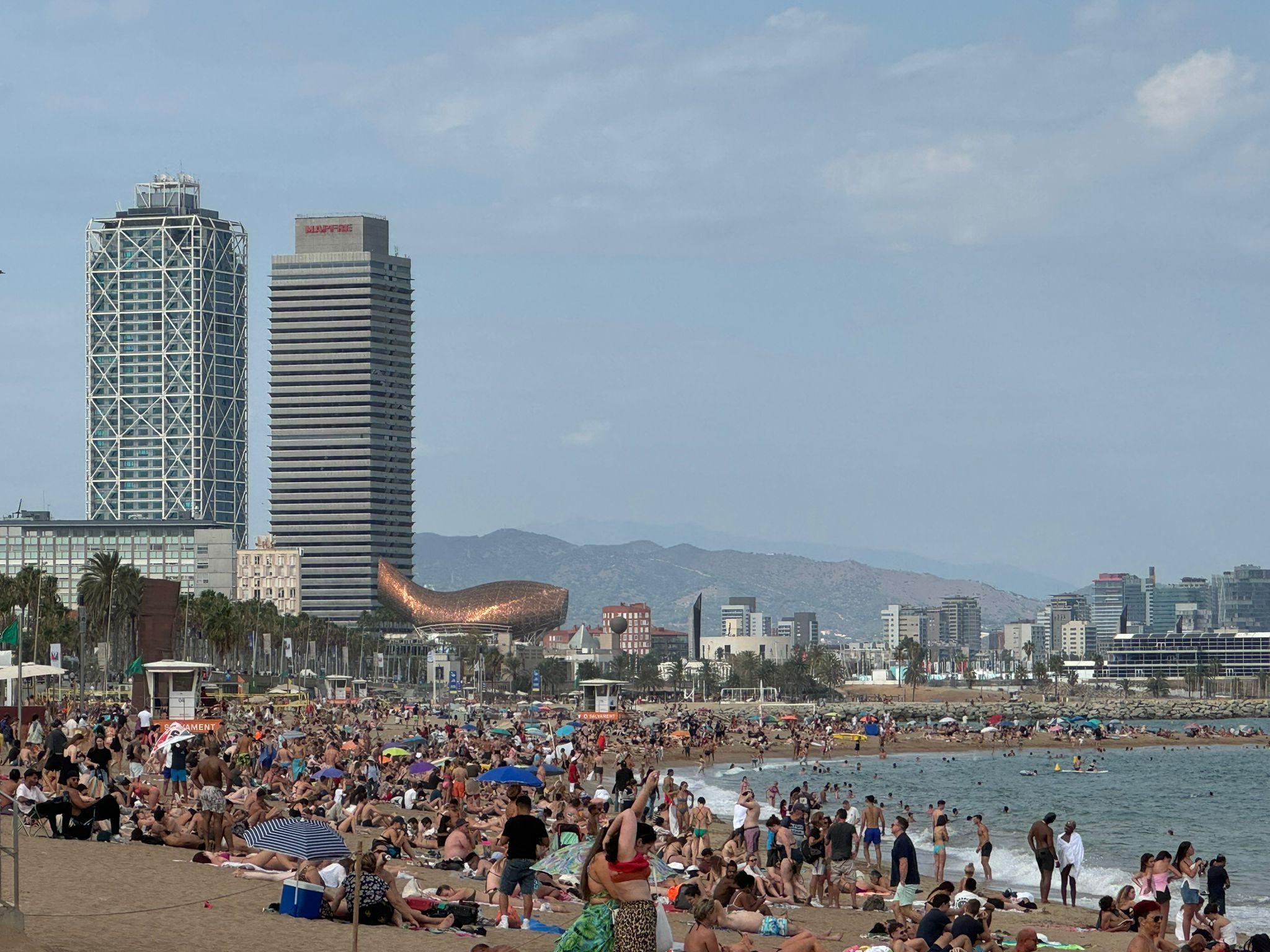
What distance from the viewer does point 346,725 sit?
69062 millimetres

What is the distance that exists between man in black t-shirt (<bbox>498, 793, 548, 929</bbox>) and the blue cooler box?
179 centimetres

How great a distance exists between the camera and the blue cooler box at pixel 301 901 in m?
15.3

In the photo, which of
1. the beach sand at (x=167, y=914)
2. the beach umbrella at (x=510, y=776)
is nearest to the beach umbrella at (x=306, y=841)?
the beach sand at (x=167, y=914)

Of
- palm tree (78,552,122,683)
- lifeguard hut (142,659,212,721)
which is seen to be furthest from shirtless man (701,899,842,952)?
palm tree (78,552,122,683)

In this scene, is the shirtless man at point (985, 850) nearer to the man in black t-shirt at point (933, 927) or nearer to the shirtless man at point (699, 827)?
the shirtless man at point (699, 827)

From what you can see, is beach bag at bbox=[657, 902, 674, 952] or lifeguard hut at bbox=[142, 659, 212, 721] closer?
Answer: beach bag at bbox=[657, 902, 674, 952]

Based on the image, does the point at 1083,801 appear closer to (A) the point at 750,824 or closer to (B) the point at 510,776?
(A) the point at 750,824

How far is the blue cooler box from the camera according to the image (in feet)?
50.2

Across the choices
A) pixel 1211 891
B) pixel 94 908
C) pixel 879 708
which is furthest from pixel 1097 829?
pixel 879 708

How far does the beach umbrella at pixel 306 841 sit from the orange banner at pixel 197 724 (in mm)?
20301

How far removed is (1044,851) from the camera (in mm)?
24984

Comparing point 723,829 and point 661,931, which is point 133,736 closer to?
point 723,829

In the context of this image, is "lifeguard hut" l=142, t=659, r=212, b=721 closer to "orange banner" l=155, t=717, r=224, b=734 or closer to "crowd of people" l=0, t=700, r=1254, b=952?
"crowd of people" l=0, t=700, r=1254, b=952

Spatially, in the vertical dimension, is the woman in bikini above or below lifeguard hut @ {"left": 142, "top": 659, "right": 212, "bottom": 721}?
below
